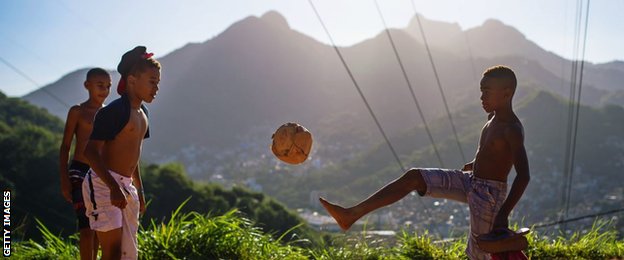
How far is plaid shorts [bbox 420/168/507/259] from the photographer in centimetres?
370

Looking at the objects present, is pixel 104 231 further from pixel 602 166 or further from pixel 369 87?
pixel 369 87

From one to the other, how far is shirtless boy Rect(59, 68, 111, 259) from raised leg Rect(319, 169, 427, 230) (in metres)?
1.66

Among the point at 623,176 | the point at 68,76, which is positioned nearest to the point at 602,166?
the point at 623,176

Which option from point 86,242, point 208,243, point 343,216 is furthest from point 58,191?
point 343,216

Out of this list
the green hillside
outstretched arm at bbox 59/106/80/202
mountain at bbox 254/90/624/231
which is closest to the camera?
outstretched arm at bbox 59/106/80/202

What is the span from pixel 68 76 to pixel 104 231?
9576 cm

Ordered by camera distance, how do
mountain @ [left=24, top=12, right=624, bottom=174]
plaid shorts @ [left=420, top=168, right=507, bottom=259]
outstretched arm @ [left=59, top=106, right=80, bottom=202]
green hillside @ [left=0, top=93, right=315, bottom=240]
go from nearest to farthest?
plaid shorts @ [left=420, top=168, right=507, bottom=259], outstretched arm @ [left=59, top=106, right=80, bottom=202], green hillside @ [left=0, top=93, right=315, bottom=240], mountain @ [left=24, top=12, right=624, bottom=174]

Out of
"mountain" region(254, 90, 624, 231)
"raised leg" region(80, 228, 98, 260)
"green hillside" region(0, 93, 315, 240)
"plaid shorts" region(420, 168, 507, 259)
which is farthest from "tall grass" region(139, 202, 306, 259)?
"mountain" region(254, 90, 624, 231)

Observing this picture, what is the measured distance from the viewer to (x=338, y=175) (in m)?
129

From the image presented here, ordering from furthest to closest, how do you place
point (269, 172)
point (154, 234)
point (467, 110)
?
point (269, 172) < point (467, 110) < point (154, 234)

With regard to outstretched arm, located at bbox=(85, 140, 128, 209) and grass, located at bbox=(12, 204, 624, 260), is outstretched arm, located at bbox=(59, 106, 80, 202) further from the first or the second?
grass, located at bbox=(12, 204, 624, 260)

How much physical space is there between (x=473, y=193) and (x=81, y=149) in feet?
9.05

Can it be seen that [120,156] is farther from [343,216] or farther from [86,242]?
[343,216]

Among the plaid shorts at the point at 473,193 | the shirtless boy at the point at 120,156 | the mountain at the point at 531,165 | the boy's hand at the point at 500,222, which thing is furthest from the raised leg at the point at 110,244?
the mountain at the point at 531,165
